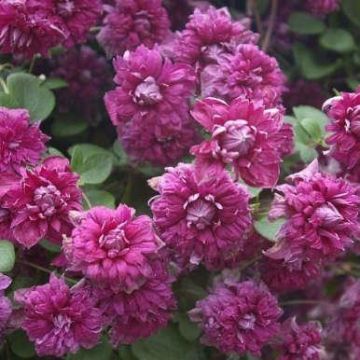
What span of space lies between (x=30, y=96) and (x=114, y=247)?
14.3 inches

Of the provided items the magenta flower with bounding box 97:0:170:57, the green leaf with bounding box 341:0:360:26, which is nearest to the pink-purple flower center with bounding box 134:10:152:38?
the magenta flower with bounding box 97:0:170:57

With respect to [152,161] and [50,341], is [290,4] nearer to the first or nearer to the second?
[152,161]

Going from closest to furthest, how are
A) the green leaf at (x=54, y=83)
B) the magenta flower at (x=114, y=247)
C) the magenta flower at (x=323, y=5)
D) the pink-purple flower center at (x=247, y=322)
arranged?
the magenta flower at (x=114, y=247)
the pink-purple flower center at (x=247, y=322)
the green leaf at (x=54, y=83)
the magenta flower at (x=323, y=5)

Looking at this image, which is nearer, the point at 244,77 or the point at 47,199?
the point at 47,199

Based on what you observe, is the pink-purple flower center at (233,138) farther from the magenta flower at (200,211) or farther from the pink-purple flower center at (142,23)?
the pink-purple flower center at (142,23)

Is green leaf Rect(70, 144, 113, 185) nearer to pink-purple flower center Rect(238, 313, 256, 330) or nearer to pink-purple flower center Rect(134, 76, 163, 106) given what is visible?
pink-purple flower center Rect(134, 76, 163, 106)

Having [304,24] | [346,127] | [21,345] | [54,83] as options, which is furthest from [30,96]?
[304,24]

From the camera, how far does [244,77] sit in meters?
0.93

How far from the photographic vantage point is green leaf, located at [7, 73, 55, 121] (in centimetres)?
103

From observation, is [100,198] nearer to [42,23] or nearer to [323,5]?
[42,23]

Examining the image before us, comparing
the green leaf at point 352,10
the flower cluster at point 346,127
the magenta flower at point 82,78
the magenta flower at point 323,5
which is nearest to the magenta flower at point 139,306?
the flower cluster at point 346,127

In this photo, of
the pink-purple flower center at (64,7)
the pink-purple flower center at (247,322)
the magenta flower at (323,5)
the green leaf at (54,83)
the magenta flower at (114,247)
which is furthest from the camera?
the magenta flower at (323,5)

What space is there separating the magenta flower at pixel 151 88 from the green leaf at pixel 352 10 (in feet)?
1.79

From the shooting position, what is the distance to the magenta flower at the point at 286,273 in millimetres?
907
